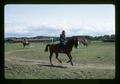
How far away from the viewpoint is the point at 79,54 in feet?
7.44

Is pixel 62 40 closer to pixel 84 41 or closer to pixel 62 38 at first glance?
pixel 62 38

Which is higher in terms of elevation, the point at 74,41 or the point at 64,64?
the point at 74,41

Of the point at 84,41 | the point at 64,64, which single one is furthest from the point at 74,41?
the point at 64,64

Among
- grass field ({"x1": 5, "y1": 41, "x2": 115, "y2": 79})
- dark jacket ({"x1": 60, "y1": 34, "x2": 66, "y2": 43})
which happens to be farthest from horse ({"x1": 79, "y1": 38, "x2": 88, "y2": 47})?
dark jacket ({"x1": 60, "y1": 34, "x2": 66, "y2": 43})

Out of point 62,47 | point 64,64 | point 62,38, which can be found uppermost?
point 62,38

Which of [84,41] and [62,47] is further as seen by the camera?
[62,47]

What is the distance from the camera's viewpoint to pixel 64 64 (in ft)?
7.55

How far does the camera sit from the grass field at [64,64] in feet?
7.33

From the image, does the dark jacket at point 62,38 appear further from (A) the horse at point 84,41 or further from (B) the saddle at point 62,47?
(A) the horse at point 84,41

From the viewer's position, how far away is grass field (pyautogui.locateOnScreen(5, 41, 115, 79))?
2.23 m

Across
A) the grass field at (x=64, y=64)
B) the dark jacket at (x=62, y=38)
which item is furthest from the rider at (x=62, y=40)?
the grass field at (x=64, y=64)

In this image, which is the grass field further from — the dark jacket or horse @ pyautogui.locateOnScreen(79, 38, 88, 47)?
the dark jacket
